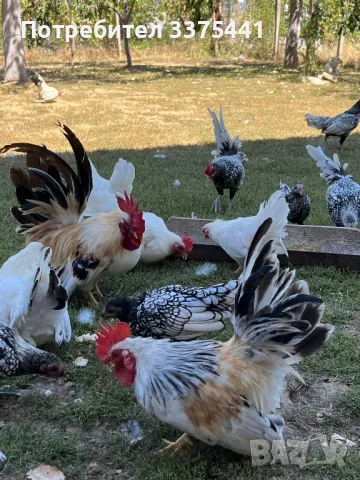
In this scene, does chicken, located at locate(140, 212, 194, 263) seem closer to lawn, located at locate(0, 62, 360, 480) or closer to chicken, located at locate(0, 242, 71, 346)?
lawn, located at locate(0, 62, 360, 480)

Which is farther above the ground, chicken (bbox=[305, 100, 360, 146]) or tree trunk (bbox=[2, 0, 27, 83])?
tree trunk (bbox=[2, 0, 27, 83])

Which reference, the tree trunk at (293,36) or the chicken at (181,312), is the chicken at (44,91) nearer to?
the tree trunk at (293,36)

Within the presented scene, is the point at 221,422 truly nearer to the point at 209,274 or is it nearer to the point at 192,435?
the point at 192,435

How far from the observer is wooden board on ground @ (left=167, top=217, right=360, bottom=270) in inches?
182

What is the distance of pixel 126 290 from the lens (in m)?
4.41

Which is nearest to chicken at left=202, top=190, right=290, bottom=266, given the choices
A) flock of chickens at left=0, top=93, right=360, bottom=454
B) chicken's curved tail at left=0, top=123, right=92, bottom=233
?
flock of chickens at left=0, top=93, right=360, bottom=454

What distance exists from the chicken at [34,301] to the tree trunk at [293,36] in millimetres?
18751

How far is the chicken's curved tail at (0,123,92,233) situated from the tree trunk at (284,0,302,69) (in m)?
17.8

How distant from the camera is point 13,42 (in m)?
16.4

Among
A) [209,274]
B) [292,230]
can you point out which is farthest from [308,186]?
[209,274]

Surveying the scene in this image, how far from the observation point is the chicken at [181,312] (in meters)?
3.21

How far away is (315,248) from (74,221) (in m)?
1.97

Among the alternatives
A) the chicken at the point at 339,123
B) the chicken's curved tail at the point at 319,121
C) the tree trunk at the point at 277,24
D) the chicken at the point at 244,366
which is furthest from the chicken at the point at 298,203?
the tree trunk at the point at 277,24

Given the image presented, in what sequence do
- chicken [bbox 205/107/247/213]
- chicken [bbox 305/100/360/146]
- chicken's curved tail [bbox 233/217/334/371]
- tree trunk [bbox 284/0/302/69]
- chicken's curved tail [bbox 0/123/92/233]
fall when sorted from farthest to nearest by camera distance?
1. tree trunk [bbox 284/0/302/69]
2. chicken [bbox 305/100/360/146]
3. chicken [bbox 205/107/247/213]
4. chicken's curved tail [bbox 0/123/92/233]
5. chicken's curved tail [bbox 233/217/334/371]
